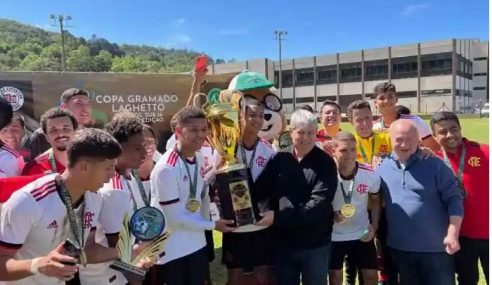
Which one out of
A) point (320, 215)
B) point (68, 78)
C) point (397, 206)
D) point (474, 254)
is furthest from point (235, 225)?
point (68, 78)

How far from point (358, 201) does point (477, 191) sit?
1.01 meters

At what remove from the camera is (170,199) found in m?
3.00

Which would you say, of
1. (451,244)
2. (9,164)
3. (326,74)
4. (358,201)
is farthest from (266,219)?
(326,74)

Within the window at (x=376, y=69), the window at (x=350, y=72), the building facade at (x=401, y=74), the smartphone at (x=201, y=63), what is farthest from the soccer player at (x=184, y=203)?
the window at (x=350, y=72)

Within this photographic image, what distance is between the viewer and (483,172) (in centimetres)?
359

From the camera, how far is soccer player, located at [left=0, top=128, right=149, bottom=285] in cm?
191

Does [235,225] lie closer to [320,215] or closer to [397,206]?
[320,215]

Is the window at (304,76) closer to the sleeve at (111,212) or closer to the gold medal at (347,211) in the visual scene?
the gold medal at (347,211)

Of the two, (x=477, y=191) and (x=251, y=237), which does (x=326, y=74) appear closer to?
(x=477, y=191)

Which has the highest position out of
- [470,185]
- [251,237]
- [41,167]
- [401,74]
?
[401,74]

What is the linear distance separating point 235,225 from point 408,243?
1456mm

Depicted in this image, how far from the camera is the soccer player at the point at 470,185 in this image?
3.59 metres

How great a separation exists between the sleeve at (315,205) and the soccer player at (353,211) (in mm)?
310

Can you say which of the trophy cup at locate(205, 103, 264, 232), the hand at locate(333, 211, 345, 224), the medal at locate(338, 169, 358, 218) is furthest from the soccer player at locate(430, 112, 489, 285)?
the trophy cup at locate(205, 103, 264, 232)
